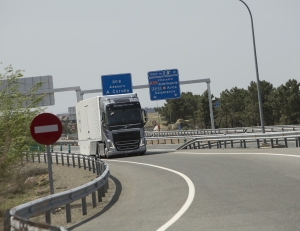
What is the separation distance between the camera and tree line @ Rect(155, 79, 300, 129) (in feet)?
346

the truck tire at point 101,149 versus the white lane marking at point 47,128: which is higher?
the white lane marking at point 47,128

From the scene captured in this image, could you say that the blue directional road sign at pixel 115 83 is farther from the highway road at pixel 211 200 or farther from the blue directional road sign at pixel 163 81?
the highway road at pixel 211 200

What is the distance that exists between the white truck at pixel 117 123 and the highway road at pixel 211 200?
44.8 feet

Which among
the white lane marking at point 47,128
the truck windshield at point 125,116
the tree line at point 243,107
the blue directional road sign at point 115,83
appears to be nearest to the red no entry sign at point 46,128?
the white lane marking at point 47,128

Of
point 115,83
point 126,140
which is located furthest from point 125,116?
point 115,83

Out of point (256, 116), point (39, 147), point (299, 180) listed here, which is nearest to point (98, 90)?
point (39, 147)

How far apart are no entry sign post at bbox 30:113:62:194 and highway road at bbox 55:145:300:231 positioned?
1754 mm

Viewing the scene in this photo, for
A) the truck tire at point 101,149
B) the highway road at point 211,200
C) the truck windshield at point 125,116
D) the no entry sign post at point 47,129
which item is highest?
the truck windshield at point 125,116

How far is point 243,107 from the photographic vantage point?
139m

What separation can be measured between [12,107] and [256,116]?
302 feet

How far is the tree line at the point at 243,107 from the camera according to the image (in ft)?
346

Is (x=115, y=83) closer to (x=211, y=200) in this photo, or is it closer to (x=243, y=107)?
(x=211, y=200)

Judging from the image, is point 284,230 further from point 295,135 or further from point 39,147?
point 295,135

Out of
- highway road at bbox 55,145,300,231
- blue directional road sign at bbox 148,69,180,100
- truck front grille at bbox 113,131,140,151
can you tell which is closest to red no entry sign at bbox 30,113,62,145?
highway road at bbox 55,145,300,231
